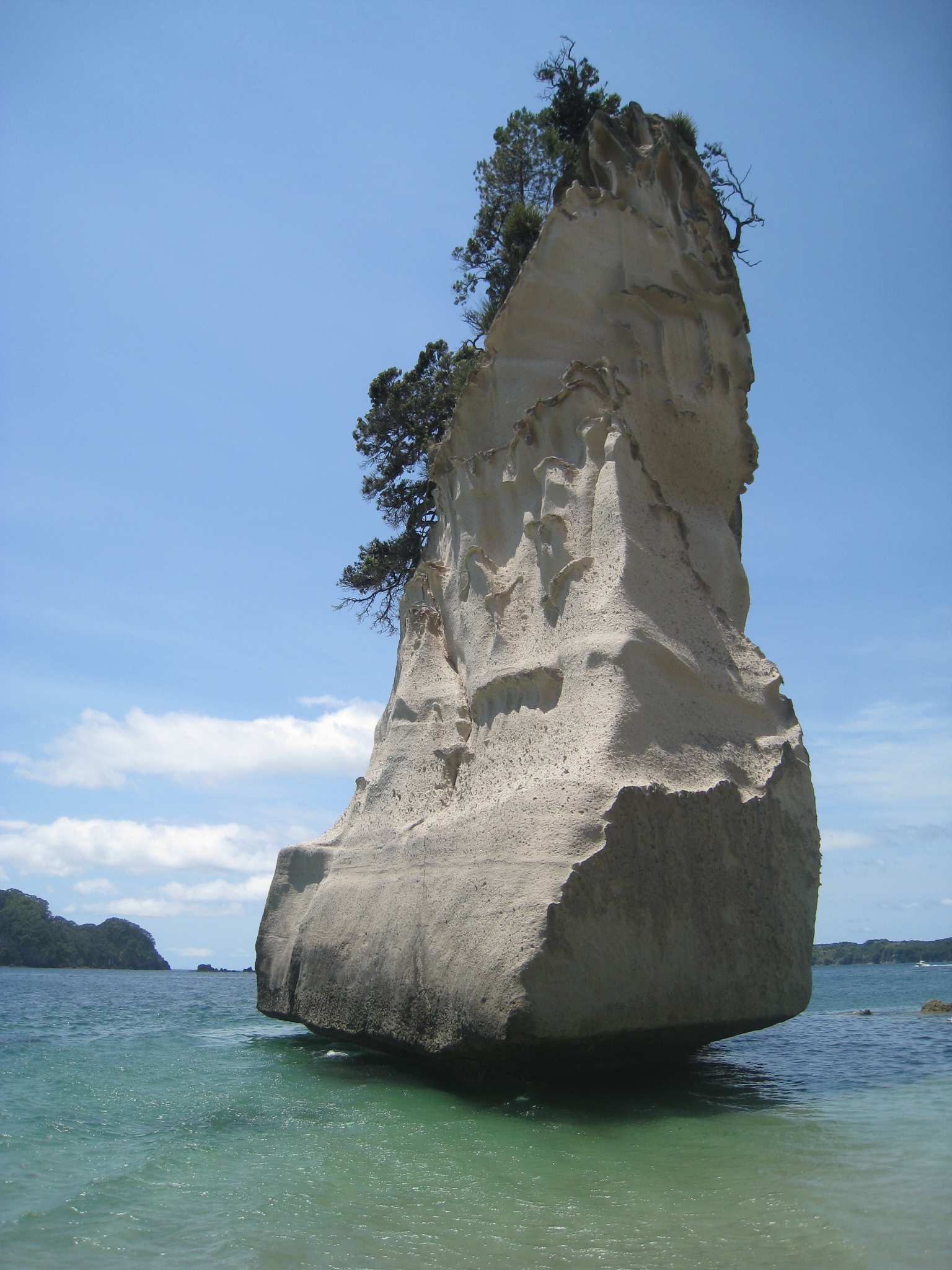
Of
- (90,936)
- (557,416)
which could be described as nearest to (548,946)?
(557,416)

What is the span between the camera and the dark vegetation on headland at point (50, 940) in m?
58.1

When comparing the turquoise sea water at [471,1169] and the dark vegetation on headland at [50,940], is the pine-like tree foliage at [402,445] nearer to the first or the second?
the turquoise sea water at [471,1169]

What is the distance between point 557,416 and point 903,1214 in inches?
250

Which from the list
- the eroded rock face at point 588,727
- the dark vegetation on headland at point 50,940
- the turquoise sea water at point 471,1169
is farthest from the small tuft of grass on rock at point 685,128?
the dark vegetation on headland at point 50,940

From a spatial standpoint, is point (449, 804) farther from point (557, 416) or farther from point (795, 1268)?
point (795, 1268)

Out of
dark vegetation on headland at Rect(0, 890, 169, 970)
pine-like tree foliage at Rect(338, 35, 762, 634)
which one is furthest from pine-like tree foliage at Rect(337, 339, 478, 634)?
dark vegetation on headland at Rect(0, 890, 169, 970)

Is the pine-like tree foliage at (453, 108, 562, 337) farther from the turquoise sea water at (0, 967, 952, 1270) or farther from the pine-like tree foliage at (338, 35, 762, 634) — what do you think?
the turquoise sea water at (0, 967, 952, 1270)

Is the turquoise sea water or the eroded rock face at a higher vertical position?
the eroded rock face

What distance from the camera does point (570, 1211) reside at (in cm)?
382

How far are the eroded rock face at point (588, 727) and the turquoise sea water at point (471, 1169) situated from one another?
19.7 inches

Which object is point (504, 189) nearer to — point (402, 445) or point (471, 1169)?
point (402, 445)

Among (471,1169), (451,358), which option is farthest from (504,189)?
(471,1169)

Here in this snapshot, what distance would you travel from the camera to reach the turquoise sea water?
3.47 m

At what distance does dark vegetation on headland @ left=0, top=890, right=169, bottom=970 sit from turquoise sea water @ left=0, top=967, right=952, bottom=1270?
57780mm
